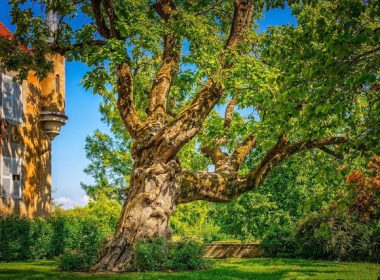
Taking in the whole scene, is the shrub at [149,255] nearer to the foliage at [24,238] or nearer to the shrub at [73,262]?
the shrub at [73,262]

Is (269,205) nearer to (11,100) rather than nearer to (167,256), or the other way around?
(11,100)

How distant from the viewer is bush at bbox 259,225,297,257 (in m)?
30.9

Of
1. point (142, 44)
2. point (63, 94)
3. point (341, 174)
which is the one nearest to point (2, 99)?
point (63, 94)

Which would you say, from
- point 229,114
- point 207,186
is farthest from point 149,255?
point 229,114

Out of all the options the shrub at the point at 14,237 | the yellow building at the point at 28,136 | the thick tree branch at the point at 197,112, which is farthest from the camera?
the yellow building at the point at 28,136

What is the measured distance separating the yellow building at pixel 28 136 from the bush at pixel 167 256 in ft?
39.2

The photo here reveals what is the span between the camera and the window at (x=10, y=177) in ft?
89.3

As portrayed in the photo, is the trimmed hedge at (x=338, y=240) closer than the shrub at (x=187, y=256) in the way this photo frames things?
No

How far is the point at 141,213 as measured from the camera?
1739 centimetres

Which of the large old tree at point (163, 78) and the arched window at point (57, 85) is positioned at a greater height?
the arched window at point (57, 85)

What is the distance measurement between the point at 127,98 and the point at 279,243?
15667 mm

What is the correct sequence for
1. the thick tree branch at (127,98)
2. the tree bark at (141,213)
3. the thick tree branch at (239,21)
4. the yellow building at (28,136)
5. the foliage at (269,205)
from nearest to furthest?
the tree bark at (141,213), the thick tree branch at (127,98), the thick tree branch at (239,21), the yellow building at (28,136), the foliage at (269,205)

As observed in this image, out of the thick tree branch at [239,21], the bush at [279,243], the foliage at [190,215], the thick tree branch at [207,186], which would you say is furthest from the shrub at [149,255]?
the foliage at [190,215]

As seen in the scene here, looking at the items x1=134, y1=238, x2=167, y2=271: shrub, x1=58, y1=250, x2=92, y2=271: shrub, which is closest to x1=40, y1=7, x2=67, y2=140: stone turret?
x1=58, y1=250, x2=92, y2=271: shrub
